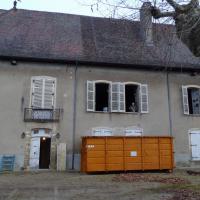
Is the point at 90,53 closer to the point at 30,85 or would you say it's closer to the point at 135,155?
the point at 30,85

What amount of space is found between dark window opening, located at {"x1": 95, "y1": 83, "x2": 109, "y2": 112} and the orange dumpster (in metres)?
3.53

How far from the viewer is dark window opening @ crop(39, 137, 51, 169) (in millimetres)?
15734

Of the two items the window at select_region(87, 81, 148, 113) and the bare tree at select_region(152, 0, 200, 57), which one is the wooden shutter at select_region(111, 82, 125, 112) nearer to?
the window at select_region(87, 81, 148, 113)

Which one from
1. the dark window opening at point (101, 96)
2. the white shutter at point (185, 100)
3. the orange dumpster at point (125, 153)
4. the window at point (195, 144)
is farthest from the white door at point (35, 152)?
the window at point (195, 144)

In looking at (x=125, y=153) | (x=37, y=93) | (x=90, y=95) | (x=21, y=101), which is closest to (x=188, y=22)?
(x=125, y=153)

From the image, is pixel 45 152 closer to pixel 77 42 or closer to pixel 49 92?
pixel 49 92

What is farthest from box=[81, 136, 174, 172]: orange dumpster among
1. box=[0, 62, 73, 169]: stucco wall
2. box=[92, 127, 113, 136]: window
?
box=[0, 62, 73, 169]: stucco wall

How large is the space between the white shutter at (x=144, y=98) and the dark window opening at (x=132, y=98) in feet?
1.25

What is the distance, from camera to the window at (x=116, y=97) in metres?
16.5

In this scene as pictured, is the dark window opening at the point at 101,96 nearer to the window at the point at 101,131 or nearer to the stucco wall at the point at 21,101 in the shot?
the window at the point at 101,131

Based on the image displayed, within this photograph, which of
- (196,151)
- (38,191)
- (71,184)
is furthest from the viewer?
(196,151)

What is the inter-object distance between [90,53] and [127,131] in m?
4.87

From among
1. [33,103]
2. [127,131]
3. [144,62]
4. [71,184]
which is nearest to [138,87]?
[144,62]

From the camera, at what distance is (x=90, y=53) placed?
17031mm
